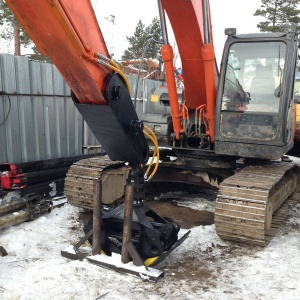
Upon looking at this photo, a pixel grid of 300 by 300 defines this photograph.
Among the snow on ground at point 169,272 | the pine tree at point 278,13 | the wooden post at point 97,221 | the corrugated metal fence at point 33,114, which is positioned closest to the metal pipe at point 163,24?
the wooden post at point 97,221

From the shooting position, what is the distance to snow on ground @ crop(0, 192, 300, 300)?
3.38m

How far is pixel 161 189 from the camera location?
22.5 ft

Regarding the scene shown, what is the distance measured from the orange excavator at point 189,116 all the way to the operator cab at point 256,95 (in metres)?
0.01

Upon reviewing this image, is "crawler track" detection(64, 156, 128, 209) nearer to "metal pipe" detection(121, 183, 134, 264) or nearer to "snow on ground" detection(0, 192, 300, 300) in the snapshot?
"snow on ground" detection(0, 192, 300, 300)

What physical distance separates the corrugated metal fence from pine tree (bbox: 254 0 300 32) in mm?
21968

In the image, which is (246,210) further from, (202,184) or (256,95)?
(202,184)

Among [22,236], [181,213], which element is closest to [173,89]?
[181,213]

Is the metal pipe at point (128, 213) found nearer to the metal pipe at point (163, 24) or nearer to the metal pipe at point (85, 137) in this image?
the metal pipe at point (163, 24)

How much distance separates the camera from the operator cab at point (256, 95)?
492cm

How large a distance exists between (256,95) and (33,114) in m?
3.58

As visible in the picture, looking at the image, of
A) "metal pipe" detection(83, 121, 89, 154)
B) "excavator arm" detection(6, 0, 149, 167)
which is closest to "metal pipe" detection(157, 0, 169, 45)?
"excavator arm" detection(6, 0, 149, 167)

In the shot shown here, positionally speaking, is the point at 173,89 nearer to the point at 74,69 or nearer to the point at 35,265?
the point at 74,69

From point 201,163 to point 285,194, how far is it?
124cm

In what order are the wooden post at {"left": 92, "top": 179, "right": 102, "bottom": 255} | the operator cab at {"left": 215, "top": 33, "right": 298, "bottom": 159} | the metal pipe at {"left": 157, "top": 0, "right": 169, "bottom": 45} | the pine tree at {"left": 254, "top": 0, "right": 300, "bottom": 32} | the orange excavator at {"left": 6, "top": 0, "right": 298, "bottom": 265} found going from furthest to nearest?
the pine tree at {"left": 254, "top": 0, "right": 300, "bottom": 32} < the operator cab at {"left": 215, "top": 33, "right": 298, "bottom": 159} < the metal pipe at {"left": 157, "top": 0, "right": 169, "bottom": 45} < the wooden post at {"left": 92, "top": 179, "right": 102, "bottom": 255} < the orange excavator at {"left": 6, "top": 0, "right": 298, "bottom": 265}
